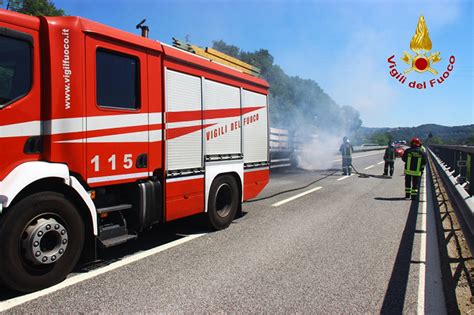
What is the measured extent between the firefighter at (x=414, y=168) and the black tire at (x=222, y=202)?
543 centimetres

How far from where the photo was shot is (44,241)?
374 centimetres

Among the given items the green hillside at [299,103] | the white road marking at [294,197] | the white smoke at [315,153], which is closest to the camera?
the white road marking at [294,197]

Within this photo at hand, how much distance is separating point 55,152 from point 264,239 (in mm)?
3231

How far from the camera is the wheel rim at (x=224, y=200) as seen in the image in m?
6.57

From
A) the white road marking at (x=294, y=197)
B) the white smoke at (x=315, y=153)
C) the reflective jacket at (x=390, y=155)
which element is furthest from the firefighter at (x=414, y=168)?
the white smoke at (x=315, y=153)

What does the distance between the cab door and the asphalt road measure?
3.69ft

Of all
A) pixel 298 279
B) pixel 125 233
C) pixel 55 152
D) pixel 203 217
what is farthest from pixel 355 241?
pixel 55 152

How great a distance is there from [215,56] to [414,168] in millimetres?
6537

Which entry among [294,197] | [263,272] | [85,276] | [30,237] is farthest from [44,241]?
[294,197]

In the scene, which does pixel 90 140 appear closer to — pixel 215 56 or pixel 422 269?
pixel 215 56

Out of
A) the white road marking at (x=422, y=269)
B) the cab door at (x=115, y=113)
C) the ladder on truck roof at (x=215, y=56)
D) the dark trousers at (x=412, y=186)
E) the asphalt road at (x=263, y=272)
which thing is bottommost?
the white road marking at (x=422, y=269)

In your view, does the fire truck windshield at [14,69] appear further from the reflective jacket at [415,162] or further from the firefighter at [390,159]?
the firefighter at [390,159]

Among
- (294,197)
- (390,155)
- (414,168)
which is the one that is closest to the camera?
(294,197)

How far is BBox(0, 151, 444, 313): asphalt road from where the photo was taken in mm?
3516
